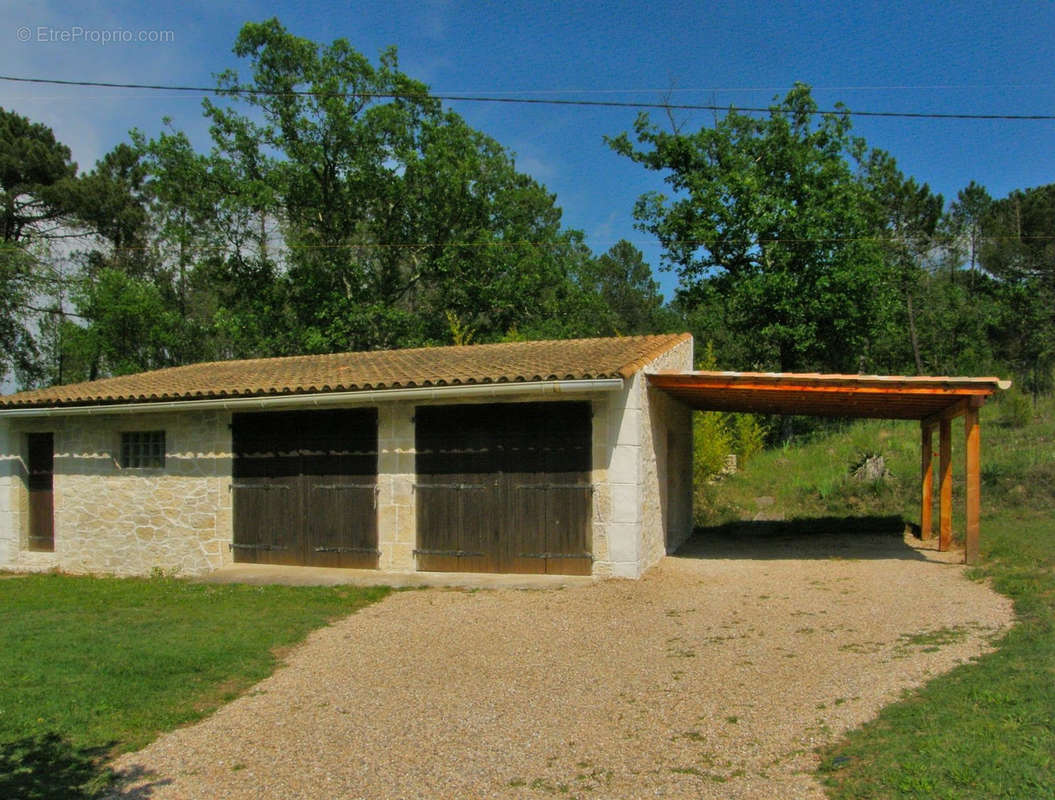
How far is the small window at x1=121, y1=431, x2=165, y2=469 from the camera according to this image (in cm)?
1171

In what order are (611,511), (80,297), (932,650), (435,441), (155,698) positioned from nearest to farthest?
(155,698) < (932,650) < (611,511) < (435,441) < (80,297)

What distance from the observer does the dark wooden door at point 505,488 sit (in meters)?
9.52

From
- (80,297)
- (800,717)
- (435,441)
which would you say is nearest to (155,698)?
(800,717)

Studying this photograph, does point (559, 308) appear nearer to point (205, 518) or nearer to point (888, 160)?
point (888, 160)

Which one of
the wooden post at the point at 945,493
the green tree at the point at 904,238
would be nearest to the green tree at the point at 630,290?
the green tree at the point at 904,238

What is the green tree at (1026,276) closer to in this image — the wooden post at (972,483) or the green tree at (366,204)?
the green tree at (366,204)

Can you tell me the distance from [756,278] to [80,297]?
2255cm

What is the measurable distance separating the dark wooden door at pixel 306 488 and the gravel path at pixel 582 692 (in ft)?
5.97

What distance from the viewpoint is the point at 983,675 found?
200 inches

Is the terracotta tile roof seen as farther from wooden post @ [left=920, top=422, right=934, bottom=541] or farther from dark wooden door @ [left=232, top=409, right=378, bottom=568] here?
wooden post @ [left=920, top=422, right=934, bottom=541]

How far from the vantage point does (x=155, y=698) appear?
5.39 meters

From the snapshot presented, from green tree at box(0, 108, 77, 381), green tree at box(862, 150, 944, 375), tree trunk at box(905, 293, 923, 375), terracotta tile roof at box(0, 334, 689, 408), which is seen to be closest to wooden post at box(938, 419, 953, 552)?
terracotta tile roof at box(0, 334, 689, 408)

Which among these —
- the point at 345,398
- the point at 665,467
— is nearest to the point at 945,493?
the point at 665,467

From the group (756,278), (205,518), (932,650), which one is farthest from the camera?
(756,278)
